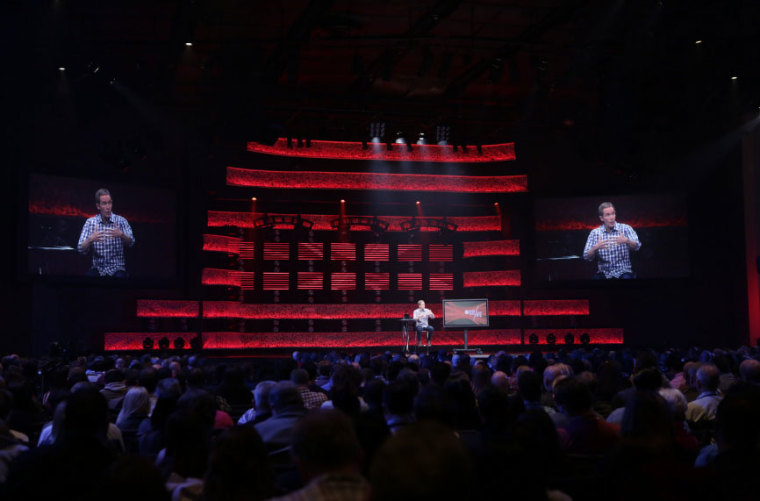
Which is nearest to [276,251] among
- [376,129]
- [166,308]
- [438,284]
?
[166,308]

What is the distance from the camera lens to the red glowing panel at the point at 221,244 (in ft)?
61.5

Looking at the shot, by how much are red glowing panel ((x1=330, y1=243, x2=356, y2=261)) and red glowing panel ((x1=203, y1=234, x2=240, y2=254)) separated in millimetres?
2402

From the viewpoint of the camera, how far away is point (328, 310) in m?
19.9

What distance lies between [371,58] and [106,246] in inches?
271

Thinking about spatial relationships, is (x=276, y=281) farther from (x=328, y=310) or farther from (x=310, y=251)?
(x=328, y=310)

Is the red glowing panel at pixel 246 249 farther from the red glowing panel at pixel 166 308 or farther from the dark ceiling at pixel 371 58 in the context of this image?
the dark ceiling at pixel 371 58

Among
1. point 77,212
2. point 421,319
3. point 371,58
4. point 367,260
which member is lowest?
point 421,319

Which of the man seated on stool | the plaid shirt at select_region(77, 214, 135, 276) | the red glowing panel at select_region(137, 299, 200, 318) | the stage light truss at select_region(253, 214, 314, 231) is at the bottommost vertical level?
the man seated on stool

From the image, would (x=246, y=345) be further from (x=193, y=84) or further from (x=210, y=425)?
(x=210, y=425)

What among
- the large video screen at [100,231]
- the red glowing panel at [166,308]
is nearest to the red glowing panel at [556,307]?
the red glowing panel at [166,308]

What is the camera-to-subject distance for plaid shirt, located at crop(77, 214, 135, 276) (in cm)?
1583

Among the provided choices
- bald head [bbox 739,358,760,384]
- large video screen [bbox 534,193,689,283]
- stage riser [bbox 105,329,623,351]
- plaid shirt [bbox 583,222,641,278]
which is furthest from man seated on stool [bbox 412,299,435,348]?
bald head [bbox 739,358,760,384]

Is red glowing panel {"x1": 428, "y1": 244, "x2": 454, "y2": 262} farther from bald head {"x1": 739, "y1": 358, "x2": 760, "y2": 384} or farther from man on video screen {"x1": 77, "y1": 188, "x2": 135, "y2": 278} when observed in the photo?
bald head {"x1": 739, "y1": 358, "x2": 760, "y2": 384}

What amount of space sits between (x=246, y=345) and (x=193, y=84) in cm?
627
